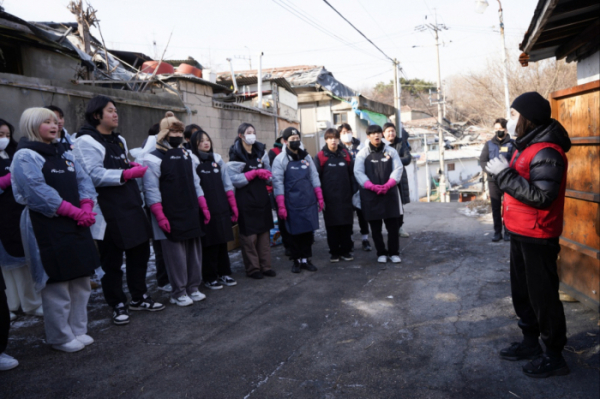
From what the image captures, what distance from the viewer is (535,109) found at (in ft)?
9.75

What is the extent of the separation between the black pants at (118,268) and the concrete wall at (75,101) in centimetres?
306

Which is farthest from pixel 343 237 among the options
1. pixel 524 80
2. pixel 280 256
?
pixel 524 80

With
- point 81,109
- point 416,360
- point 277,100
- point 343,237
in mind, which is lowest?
point 416,360

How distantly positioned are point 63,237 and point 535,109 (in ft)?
12.1

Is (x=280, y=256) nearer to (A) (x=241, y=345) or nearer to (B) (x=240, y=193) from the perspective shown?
(B) (x=240, y=193)

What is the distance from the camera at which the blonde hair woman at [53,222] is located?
11.3 feet

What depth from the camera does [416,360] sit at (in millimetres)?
3258

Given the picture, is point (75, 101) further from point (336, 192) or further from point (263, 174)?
point (336, 192)

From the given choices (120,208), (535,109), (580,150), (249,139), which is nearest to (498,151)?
(580,150)

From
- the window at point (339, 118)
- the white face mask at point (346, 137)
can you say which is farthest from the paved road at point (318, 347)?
the window at point (339, 118)

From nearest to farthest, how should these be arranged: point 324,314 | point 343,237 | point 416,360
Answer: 1. point 416,360
2. point 324,314
3. point 343,237

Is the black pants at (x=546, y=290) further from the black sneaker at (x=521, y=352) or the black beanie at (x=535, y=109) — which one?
the black beanie at (x=535, y=109)

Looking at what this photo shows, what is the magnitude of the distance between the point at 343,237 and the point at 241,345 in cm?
312

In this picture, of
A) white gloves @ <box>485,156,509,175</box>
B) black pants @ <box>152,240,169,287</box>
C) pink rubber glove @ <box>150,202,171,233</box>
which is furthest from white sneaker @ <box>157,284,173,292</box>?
white gloves @ <box>485,156,509,175</box>
